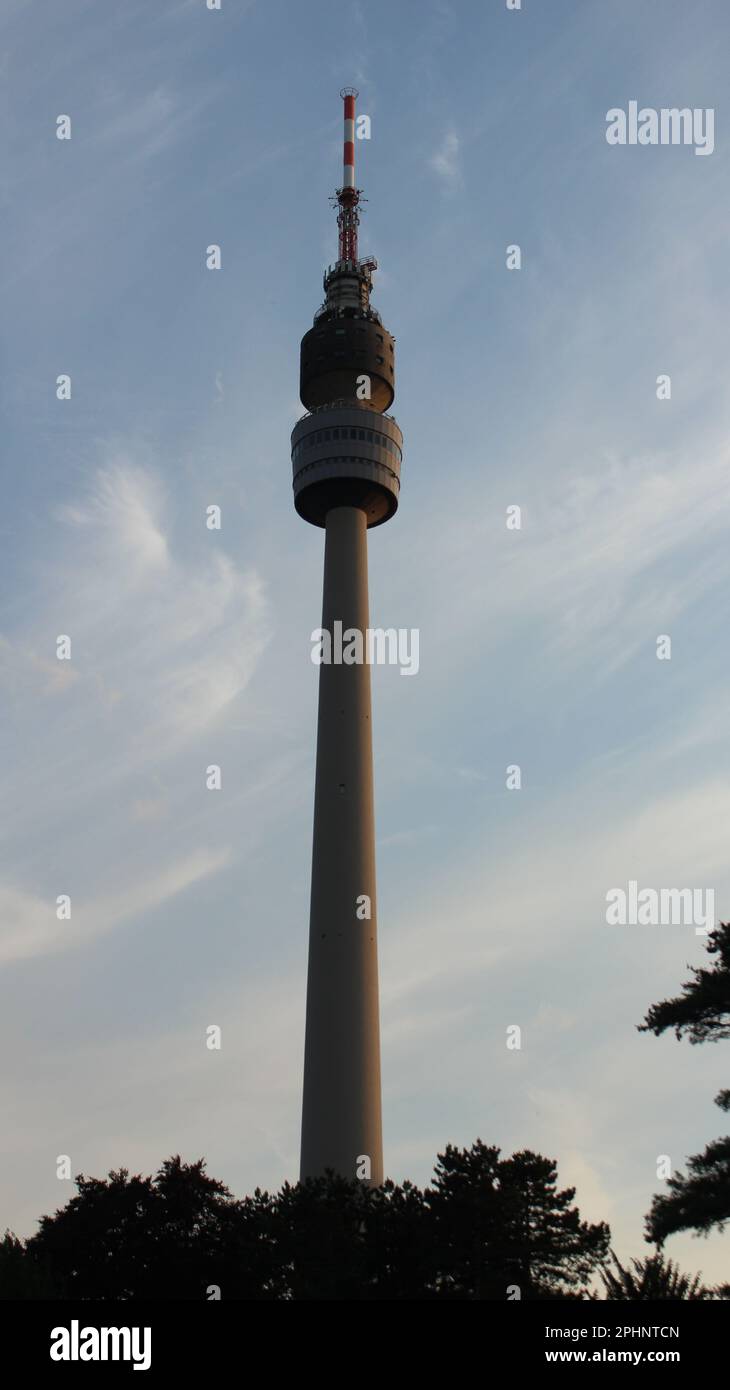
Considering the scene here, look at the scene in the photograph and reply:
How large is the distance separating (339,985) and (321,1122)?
28.2 ft

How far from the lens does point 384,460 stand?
3952 inches

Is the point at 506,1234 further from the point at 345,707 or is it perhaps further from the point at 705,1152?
the point at 345,707

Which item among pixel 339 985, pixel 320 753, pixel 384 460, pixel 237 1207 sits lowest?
pixel 237 1207

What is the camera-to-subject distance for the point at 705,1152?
4578 centimetres

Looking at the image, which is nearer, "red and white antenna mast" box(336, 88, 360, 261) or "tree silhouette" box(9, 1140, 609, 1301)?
"tree silhouette" box(9, 1140, 609, 1301)

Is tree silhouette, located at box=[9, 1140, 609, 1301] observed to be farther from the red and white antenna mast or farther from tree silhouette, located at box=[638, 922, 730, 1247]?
the red and white antenna mast

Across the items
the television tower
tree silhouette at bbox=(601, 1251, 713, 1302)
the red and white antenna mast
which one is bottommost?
tree silhouette at bbox=(601, 1251, 713, 1302)

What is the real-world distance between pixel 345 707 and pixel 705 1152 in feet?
164

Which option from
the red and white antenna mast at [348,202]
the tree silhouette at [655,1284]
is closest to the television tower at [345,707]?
the red and white antenna mast at [348,202]

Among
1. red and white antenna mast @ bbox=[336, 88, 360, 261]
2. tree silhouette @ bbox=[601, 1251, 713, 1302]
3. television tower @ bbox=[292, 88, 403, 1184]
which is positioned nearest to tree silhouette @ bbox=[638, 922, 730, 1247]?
tree silhouette @ bbox=[601, 1251, 713, 1302]

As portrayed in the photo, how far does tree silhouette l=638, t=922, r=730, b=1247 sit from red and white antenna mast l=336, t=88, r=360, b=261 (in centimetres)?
8347

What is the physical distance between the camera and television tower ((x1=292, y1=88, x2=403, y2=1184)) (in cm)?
7756
